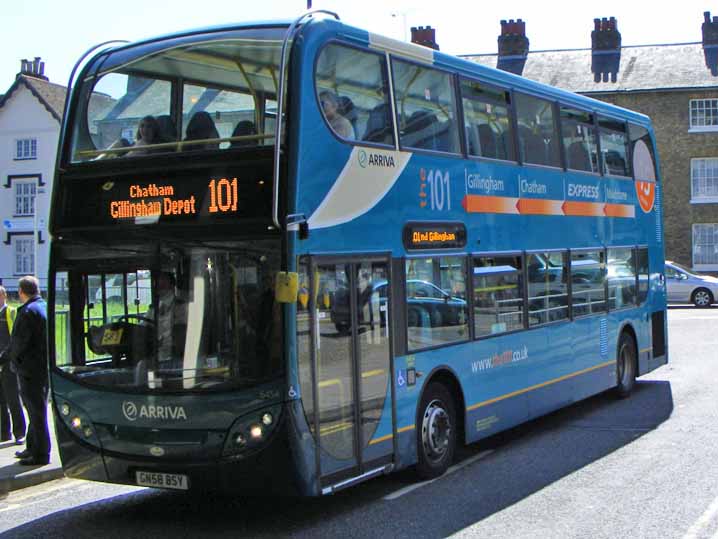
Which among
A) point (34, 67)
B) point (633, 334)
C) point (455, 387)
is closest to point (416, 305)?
point (455, 387)

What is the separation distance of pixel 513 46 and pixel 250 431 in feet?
159

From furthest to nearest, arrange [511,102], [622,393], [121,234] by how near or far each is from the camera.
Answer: [622,393]
[511,102]
[121,234]

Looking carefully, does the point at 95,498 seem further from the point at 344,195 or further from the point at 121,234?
the point at 344,195

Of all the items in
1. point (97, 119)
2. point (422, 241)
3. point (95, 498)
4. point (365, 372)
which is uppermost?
point (97, 119)

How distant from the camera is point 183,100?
27.6ft

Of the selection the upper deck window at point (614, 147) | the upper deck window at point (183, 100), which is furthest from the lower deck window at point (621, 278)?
the upper deck window at point (183, 100)

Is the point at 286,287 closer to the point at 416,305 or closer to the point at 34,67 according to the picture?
the point at 416,305

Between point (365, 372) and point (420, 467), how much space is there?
1.46 metres

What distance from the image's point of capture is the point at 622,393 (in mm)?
14875

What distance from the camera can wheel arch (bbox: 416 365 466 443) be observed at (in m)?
9.62

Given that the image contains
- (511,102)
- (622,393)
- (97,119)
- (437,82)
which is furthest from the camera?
(622,393)

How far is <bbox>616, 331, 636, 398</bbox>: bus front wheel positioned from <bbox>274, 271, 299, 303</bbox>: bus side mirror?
855 cm

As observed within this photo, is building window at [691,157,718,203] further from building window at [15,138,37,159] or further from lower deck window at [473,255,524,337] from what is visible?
lower deck window at [473,255,524,337]

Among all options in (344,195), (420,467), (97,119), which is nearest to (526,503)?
(420,467)
